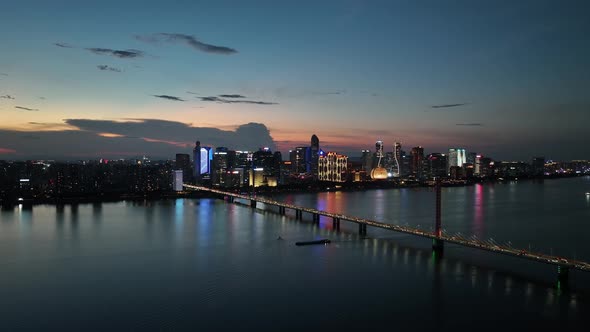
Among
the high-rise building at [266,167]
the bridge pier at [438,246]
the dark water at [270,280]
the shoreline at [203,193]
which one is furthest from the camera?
the high-rise building at [266,167]

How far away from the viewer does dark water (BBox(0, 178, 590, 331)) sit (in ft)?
30.3

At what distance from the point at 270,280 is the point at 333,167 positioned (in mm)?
53969

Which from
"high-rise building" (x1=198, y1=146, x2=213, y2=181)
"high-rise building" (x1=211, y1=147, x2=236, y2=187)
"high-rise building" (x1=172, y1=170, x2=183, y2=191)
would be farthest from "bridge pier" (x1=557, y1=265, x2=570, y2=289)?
"high-rise building" (x1=198, y1=146, x2=213, y2=181)

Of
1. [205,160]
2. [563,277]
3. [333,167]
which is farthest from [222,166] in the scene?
[563,277]

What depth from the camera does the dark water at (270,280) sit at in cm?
924

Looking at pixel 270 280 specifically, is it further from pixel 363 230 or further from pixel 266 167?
pixel 266 167

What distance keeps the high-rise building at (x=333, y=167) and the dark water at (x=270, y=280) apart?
139ft

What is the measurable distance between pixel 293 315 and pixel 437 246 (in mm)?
6953

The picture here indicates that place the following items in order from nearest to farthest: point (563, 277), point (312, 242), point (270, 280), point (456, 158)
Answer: point (563, 277)
point (270, 280)
point (312, 242)
point (456, 158)

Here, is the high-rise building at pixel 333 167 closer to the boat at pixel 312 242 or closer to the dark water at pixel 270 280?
the dark water at pixel 270 280

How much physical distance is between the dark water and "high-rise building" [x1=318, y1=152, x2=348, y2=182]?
42.2m

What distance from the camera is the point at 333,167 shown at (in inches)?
2579

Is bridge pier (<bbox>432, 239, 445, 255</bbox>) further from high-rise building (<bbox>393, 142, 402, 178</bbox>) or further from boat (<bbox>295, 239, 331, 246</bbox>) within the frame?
high-rise building (<bbox>393, 142, 402, 178</bbox>)

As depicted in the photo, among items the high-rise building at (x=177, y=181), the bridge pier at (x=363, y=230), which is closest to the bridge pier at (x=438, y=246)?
the bridge pier at (x=363, y=230)
